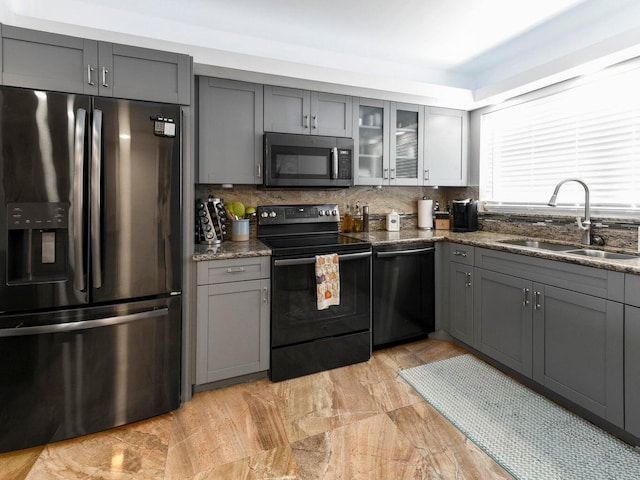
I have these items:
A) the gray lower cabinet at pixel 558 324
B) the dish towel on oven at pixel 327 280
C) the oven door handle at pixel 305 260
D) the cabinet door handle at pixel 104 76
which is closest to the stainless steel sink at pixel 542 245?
the gray lower cabinet at pixel 558 324

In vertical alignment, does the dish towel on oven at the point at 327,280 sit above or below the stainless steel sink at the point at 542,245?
below

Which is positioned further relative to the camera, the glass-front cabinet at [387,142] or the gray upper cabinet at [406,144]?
the gray upper cabinet at [406,144]

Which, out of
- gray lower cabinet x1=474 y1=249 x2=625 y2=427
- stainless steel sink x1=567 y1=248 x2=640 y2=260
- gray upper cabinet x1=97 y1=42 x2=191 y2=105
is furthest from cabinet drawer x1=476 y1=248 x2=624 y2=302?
gray upper cabinet x1=97 y1=42 x2=191 y2=105

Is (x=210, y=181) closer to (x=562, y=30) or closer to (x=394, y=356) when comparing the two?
(x=394, y=356)

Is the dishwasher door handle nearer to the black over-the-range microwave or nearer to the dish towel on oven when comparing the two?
the dish towel on oven

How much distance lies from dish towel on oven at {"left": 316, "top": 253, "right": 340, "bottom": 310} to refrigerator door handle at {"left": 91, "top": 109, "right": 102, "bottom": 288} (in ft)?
4.34

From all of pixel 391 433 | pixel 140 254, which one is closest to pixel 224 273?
pixel 140 254

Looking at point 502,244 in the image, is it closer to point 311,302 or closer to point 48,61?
point 311,302

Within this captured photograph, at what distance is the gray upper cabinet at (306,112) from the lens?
9.05ft

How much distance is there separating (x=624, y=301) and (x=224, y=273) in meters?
2.21

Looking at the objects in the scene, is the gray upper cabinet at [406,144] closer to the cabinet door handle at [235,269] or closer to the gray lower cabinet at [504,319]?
the gray lower cabinet at [504,319]

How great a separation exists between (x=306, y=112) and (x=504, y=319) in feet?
7.06

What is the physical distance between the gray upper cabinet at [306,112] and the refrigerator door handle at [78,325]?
1.58 m

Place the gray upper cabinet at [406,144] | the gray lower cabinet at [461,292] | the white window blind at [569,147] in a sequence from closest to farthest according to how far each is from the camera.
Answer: the white window blind at [569,147]
the gray lower cabinet at [461,292]
the gray upper cabinet at [406,144]
